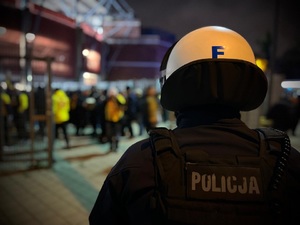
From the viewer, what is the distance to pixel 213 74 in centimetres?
120

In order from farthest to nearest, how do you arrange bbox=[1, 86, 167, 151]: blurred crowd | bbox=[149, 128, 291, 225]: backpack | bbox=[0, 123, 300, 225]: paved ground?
→ bbox=[1, 86, 167, 151]: blurred crowd → bbox=[0, 123, 300, 225]: paved ground → bbox=[149, 128, 291, 225]: backpack

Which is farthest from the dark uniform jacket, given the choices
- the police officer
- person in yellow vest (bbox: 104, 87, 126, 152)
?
person in yellow vest (bbox: 104, 87, 126, 152)

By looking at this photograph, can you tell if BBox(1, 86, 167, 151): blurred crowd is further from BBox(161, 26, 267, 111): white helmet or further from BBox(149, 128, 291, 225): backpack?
BBox(149, 128, 291, 225): backpack

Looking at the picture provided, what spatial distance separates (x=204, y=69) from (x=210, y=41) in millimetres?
223

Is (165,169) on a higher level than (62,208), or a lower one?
higher

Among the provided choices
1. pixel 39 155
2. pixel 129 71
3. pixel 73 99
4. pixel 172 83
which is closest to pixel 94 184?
pixel 39 155

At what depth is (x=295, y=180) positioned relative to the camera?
1.18 meters

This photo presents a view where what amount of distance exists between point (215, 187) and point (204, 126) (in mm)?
298

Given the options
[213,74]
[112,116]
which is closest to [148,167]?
[213,74]

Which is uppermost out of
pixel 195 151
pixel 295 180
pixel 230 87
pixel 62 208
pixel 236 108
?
pixel 230 87

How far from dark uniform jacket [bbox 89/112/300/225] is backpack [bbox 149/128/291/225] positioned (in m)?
0.04

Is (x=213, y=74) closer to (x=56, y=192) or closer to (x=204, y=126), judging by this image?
(x=204, y=126)

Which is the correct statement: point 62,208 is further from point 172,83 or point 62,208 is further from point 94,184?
point 172,83

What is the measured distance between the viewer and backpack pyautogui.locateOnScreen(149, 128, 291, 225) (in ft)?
3.56
